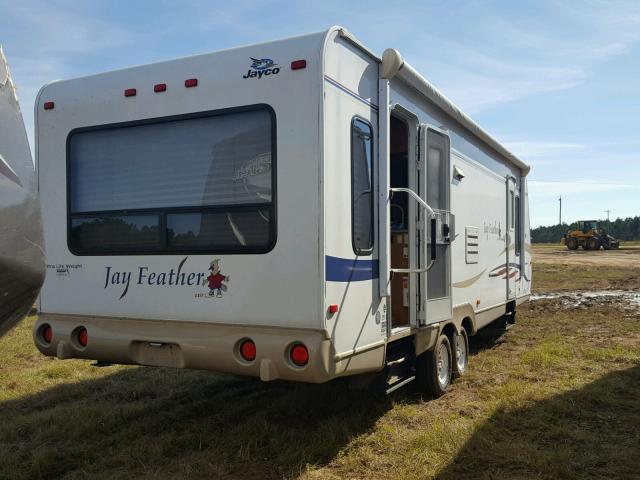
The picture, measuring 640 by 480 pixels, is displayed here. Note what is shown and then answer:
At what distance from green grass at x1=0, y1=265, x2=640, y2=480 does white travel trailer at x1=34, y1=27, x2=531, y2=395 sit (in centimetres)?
62

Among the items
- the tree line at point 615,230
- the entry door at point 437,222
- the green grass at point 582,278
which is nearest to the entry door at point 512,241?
the entry door at point 437,222

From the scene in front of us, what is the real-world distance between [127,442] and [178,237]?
158cm

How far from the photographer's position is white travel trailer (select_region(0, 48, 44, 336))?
254 cm

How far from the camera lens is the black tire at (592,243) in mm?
40344

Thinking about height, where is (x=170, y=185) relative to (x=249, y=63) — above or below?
below

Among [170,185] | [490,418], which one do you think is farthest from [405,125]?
[490,418]

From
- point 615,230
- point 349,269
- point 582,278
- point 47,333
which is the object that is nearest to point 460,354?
point 349,269

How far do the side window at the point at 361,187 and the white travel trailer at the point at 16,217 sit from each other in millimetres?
2094

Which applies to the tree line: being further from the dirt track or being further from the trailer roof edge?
the trailer roof edge

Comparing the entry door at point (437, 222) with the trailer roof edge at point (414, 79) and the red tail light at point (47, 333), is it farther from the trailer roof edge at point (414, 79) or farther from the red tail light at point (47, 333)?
the red tail light at point (47, 333)

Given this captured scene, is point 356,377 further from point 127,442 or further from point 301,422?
point 127,442

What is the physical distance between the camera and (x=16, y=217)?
2.57 m

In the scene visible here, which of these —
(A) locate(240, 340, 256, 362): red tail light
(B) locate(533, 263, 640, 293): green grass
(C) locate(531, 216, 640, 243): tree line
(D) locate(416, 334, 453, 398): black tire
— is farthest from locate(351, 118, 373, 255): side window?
(C) locate(531, 216, 640, 243): tree line

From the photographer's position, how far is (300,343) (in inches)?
154
